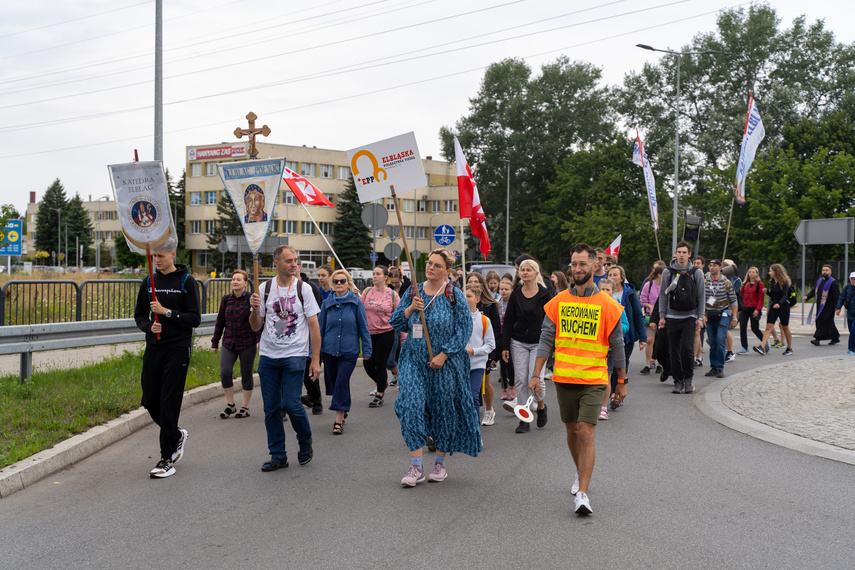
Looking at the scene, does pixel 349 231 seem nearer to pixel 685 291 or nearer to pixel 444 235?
pixel 444 235

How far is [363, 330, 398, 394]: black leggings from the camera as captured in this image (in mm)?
10375

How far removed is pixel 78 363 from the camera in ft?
41.2

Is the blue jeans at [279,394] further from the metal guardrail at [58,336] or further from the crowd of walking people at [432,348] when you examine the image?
the metal guardrail at [58,336]

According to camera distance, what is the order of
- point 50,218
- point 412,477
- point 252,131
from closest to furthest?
point 412,477
point 252,131
point 50,218

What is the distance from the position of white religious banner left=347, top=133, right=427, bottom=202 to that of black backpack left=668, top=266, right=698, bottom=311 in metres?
4.99

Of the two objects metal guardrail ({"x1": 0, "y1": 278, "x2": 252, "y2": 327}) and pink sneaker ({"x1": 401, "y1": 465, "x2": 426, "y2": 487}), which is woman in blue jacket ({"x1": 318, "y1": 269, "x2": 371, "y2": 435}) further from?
metal guardrail ({"x1": 0, "y1": 278, "x2": 252, "y2": 327})

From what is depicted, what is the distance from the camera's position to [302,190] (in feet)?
55.7

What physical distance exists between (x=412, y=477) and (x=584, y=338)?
175 centimetres

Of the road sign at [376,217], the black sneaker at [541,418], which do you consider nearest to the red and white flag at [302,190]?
the road sign at [376,217]

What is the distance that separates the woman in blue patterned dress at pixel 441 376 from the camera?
20.6 feet

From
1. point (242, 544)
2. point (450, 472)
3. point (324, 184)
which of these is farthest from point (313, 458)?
point (324, 184)

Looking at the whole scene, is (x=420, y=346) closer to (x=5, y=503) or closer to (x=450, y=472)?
(x=450, y=472)

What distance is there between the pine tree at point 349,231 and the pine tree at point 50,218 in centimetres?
4917

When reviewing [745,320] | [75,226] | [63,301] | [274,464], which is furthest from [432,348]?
[75,226]
